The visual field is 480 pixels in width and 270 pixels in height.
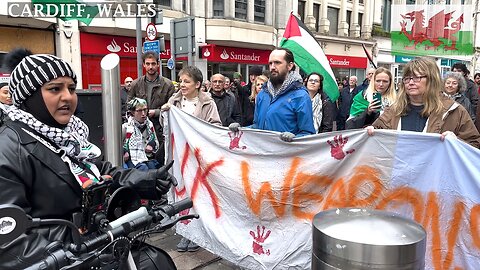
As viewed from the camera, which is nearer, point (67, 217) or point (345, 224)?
point (67, 217)

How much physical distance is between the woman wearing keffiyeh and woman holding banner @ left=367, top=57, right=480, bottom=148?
247cm

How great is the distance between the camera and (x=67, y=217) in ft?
6.08

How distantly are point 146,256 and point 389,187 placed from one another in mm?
1758

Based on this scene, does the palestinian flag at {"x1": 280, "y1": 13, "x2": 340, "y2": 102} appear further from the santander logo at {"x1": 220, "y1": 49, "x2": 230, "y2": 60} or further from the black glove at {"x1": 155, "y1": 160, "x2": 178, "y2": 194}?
the santander logo at {"x1": 220, "y1": 49, "x2": 230, "y2": 60}

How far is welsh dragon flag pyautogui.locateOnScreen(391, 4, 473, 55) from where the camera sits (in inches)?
232

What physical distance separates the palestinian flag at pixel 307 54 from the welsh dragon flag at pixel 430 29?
3.54ft

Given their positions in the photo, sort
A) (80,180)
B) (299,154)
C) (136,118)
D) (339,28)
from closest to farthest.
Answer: (80,180) → (299,154) → (136,118) → (339,28)

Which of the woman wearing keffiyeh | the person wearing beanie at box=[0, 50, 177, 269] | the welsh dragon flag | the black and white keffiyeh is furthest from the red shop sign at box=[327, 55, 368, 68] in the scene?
the person wearing beanie at box=[0, 50, 177, 269]

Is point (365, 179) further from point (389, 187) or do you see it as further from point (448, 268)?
point (448, 268)

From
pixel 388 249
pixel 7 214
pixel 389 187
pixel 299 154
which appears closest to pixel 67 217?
pixel 7 214

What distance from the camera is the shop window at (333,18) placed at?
2805cm

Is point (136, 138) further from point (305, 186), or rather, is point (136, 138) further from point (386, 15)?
point (386, 15)

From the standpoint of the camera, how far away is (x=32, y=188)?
173 centimetres

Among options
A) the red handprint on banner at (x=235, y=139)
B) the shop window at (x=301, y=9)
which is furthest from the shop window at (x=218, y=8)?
the red handprint on banner at (x=235, y=139)
